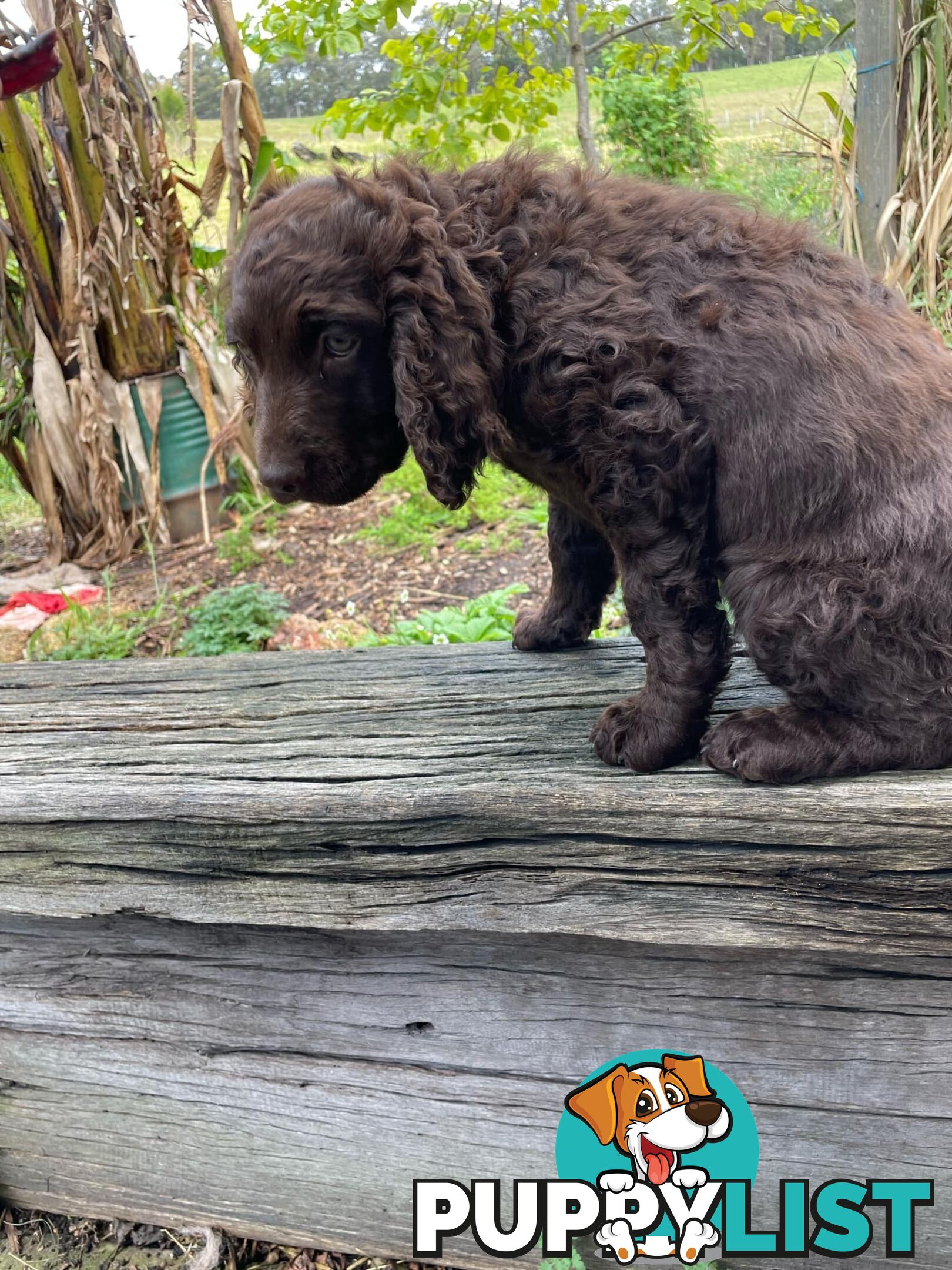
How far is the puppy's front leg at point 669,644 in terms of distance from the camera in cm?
196

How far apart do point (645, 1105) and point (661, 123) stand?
8.75 meters

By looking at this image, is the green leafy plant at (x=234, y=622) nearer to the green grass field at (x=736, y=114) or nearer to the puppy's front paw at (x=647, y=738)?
the green grass field at (x=736, y=114)

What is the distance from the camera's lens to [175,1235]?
95.5 inches

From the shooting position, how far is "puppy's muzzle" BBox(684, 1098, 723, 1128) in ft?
6.24

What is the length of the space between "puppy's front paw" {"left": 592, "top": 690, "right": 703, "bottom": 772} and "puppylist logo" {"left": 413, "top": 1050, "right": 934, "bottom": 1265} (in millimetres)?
584

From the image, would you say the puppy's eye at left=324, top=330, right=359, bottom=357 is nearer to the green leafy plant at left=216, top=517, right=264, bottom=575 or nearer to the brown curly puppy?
the brown curly puppy

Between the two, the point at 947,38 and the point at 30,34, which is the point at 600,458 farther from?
the point at 30,34

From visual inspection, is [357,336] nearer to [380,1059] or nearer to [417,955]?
[417,955]

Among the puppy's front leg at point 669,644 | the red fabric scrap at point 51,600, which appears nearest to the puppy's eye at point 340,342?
the puppy's front leg at point 669,644

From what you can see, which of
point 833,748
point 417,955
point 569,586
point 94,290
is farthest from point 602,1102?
point 94,290

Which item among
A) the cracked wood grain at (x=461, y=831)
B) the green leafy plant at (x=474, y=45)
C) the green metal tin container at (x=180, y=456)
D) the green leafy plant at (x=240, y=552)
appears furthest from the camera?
the green metal tin container at (x=180, y=456)

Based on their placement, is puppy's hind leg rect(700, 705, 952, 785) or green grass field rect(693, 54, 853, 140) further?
green grass field rect(693, 54, 853, 140)

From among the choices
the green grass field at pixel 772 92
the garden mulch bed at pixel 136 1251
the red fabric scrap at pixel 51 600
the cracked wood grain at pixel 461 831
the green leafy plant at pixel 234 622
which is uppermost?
the green grass field at pixel 772 92

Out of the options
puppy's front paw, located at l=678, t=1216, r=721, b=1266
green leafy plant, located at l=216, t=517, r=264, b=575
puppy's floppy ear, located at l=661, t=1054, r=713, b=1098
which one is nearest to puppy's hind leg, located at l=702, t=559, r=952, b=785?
puppy's floppy ear, located at l=661, t=1054, r=713, b=1098
